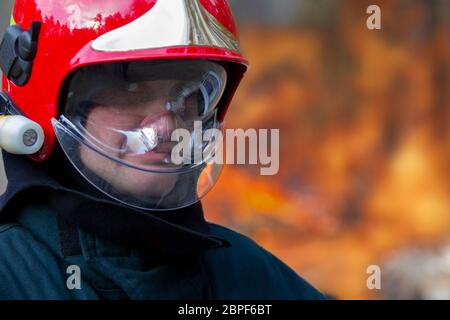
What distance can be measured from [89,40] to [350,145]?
440 centimetres

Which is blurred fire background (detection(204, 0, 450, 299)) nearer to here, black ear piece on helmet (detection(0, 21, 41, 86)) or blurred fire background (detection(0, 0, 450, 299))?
blurred fire background (detection(0, 0, 450, 299))

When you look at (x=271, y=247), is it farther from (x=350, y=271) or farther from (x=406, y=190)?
(x=406, y=190)

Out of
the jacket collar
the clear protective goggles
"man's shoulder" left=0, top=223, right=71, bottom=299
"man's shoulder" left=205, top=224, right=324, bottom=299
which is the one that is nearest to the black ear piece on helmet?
the clear protective goggles

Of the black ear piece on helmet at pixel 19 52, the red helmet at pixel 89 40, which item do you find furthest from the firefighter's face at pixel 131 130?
the black ear piece on helmet at pixel 19 52

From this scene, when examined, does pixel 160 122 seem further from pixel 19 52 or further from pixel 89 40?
pixel 19 52

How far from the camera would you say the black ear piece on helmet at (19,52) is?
221 centimetres

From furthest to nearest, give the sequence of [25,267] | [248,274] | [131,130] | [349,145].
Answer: [349,145]
[248,274]
[131,130]
[25,267]

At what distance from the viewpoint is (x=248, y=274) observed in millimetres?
2328

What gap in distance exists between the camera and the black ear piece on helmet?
7.26ft

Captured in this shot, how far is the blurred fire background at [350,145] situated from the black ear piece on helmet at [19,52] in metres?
3.87

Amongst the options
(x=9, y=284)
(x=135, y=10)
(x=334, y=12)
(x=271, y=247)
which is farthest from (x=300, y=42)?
(x=9, y=284)

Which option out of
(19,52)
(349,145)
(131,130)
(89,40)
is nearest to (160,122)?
Result: (131,130)

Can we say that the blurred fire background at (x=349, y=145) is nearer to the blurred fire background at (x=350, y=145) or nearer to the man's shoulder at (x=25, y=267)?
the blurred fire background at (x=350, y=145)
